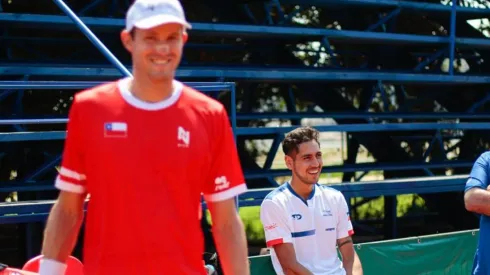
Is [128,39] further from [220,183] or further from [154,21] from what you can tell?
[220,183]

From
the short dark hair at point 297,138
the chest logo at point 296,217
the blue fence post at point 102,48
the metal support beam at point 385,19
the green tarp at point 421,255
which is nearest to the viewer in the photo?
the chest logo at point 296,217

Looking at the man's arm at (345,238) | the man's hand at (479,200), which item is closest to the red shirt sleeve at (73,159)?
the man's arm at (345,238)

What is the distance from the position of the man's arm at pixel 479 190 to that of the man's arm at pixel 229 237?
2616 millimetres

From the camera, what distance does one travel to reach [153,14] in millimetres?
2480

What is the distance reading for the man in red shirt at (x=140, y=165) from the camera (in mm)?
2477

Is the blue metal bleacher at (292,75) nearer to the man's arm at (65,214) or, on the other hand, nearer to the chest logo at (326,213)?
A: the chest logo at (326,213)

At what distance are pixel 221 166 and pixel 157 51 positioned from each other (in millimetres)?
429

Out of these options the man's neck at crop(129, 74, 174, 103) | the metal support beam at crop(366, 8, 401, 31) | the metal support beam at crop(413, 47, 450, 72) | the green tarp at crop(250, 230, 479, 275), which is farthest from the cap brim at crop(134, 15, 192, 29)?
the metal support beam at crop(413, 47, 450, 72)

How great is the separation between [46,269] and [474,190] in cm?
312

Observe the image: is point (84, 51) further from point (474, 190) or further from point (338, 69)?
point (474, 190)

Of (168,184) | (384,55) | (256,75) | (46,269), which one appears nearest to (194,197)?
(168,184)

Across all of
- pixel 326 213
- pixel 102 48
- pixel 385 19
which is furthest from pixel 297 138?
pixel 385 19

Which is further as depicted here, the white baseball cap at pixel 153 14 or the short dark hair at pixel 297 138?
the short dark hair at pixel 297 138

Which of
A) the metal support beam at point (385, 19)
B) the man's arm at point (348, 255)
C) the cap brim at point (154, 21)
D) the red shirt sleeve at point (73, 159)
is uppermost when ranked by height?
the metal support beam at point (385, 19)
